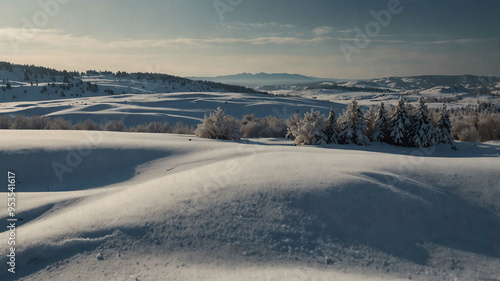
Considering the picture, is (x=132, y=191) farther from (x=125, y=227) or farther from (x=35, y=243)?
(x=35, y=243)

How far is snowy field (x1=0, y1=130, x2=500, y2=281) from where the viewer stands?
4.51 meters

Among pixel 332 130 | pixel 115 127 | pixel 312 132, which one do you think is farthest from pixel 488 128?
pixel 115 127

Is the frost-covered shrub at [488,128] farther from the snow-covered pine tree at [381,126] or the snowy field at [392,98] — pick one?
the snowy field at [392,98]

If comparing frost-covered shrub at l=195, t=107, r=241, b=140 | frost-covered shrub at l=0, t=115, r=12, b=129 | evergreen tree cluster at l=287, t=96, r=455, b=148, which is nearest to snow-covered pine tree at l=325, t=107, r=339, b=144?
evergreen tree cluster at l=287, t=96, r=455, b=148

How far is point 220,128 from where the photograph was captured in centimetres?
1570

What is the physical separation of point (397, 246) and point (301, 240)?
1645 millimetres

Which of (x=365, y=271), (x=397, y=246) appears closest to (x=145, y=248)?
(x=365, y=271)

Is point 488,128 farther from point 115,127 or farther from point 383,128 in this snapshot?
point 115,127

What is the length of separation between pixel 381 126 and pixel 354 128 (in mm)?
1795

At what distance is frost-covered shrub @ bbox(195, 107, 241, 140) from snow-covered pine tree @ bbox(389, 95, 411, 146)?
846 centimetres

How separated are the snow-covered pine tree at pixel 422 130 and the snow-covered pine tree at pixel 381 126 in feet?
4.71

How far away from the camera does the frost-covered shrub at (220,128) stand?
15.7 meters

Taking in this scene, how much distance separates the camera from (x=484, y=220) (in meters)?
5.46

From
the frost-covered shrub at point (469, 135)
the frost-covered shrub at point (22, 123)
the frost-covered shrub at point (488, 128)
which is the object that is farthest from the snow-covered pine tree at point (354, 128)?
the frost-covered shrub at point (22, 123)
